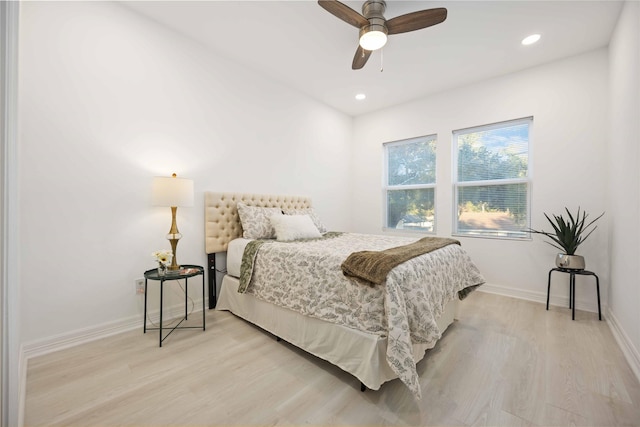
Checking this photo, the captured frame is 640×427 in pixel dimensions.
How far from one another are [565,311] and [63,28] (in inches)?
203

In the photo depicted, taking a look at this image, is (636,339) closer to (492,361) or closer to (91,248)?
(492,361)

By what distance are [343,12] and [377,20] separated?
1.07ft

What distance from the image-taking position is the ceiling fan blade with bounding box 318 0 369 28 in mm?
1808

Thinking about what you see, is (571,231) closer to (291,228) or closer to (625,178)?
(625,178)

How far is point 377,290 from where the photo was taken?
157cm

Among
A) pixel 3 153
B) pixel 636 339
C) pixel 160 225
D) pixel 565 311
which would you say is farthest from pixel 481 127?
pixel 3 153

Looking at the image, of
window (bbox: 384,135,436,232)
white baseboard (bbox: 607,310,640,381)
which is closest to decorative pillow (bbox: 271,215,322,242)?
window (bbox: 384,135,436,232)

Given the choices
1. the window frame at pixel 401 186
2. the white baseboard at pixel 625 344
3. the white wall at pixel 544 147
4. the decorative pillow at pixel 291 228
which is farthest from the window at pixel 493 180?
the decorative pillow at pixel 291 228

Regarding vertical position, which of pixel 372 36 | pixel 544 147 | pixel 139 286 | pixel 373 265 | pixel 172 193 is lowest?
pixel 139 286

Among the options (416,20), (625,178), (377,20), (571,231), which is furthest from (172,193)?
(571,231)

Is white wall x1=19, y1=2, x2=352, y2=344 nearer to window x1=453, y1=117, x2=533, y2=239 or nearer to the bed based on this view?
the bed

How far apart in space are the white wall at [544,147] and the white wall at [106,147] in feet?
9.13

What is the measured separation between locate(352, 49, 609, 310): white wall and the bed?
4.06 feet

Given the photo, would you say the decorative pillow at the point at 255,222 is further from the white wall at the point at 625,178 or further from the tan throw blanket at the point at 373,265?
the white wall at the point at 625,178
